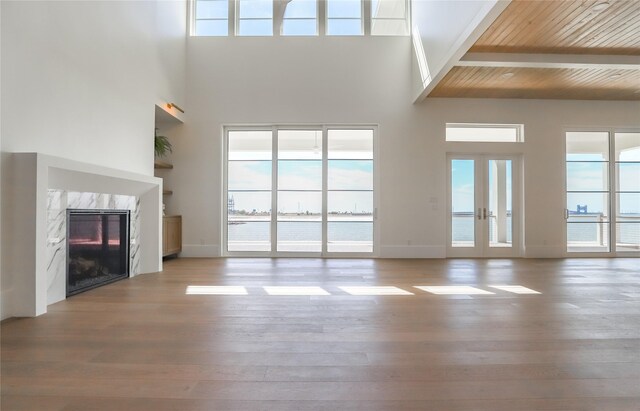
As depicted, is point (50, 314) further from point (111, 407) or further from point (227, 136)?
point (227, 136)

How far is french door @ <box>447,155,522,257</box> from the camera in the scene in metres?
6.80

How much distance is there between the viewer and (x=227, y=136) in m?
7.01

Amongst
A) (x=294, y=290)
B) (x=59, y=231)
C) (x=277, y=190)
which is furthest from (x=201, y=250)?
(x=294, y=290)

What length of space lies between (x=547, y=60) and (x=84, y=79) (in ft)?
20.4

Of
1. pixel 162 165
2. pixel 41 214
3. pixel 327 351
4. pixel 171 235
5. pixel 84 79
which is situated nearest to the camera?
pixel 327 351

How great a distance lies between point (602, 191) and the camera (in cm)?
692

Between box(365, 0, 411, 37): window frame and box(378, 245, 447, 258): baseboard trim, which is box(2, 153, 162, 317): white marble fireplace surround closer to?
box(378, 245, 447, 258): baseboard trim

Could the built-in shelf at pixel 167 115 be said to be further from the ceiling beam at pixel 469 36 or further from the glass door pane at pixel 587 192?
the glass door pane at pixel 587 192

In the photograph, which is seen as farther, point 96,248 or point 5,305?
point 96,248

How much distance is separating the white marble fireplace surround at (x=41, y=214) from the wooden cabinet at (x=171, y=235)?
1.68 m

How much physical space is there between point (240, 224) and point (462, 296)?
465 cm

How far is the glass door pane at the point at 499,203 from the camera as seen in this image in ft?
22.4

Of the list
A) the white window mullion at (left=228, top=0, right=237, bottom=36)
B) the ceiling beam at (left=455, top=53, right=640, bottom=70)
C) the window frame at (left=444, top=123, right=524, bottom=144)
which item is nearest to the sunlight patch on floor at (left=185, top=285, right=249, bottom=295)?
the ceiling beam at (left=455, top=53, right=640, bottom=70)

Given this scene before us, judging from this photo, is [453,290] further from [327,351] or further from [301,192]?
[301,192]
